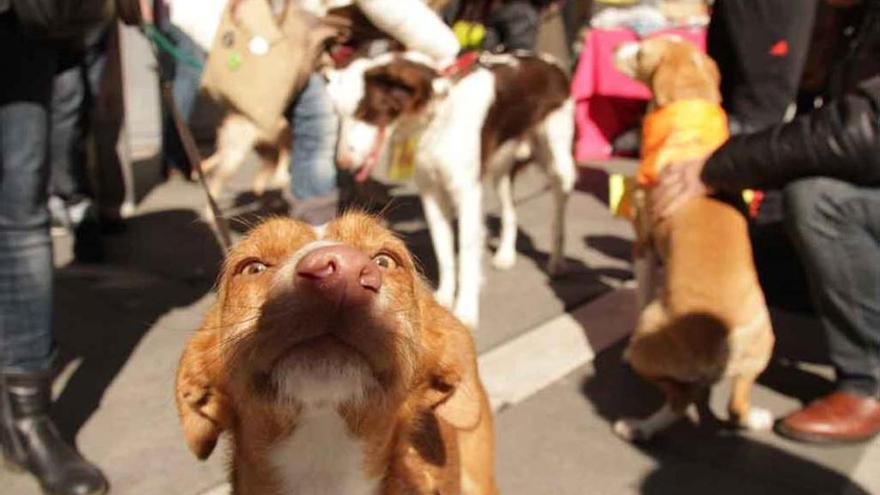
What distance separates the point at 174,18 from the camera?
406cm

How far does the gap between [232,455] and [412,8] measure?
2.39m

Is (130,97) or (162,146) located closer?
(162,146)

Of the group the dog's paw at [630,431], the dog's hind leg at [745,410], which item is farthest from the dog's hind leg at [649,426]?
the dog's hind leg at [745,410]

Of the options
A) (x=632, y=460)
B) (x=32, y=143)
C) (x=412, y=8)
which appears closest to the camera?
(x=32, y=143)

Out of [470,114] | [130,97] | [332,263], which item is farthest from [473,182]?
[130,97]

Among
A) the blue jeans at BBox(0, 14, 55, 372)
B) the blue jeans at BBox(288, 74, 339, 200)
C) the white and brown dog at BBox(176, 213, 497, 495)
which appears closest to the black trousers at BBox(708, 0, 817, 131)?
the blue jeans at BBox(288, 74, 339, 200)

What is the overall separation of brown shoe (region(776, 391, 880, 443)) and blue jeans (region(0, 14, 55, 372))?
2625 mm

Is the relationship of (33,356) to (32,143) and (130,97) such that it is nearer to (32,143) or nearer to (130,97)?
(32,143)

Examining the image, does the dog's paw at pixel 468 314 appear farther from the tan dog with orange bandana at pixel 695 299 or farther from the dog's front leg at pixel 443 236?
the tan dog with orange bandana at pixel 695 299

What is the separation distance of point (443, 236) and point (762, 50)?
1753 mm

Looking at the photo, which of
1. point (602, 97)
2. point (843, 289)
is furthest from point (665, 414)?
point (602, 97)

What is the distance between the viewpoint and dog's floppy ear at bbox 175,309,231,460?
189 cm

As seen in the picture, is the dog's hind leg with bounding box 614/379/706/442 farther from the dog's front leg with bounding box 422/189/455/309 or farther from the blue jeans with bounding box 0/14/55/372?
the blue jeans with bounding box 0/14/55/372

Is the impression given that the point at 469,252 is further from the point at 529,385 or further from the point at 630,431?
the point at 630,431
